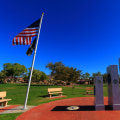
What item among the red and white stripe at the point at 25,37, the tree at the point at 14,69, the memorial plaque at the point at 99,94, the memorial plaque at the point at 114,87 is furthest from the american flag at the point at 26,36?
the tree at the point at 14,69

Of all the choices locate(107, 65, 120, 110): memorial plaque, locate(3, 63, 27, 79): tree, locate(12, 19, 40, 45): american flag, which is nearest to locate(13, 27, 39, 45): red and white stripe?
locate(12, 19, 40, 45): american flag

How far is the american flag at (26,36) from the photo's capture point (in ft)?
23.6

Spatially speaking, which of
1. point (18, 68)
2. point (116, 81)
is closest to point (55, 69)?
point (116, 81)

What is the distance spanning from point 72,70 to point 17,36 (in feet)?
109

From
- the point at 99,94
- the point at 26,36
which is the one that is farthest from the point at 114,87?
the point at 26,36

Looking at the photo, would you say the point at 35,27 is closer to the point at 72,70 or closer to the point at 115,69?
the point at 115,69

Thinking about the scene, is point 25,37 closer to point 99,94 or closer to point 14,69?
point 99,94

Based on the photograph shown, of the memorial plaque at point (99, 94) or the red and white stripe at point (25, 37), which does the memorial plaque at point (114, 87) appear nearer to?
the memorial plaque at point (99, 94)

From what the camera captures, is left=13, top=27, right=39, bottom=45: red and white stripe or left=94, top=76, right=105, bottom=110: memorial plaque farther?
left=13, top=27, right=39, bottom=45: red and white stripe

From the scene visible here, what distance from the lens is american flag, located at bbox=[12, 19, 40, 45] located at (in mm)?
7191

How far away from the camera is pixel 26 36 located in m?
7.32

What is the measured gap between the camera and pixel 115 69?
6.48 meters

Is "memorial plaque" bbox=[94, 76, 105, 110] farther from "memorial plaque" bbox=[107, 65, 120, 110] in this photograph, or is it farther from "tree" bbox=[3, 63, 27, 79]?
"tree" bbox=[3, 63, 27, 79]

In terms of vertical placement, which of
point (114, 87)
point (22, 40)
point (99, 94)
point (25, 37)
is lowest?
point (99, 94)
